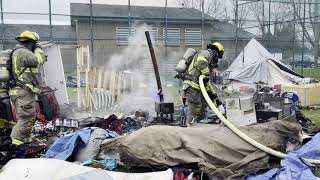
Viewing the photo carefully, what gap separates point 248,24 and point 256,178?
1692 centimetres

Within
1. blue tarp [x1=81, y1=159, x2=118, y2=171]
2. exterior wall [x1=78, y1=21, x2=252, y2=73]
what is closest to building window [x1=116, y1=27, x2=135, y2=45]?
exterior wall [x1=78, y1=21, x2=252, y2=73]

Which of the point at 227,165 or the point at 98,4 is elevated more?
the point at 98,4

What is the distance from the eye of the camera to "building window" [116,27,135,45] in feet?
55.8

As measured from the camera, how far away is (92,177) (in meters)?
4.06

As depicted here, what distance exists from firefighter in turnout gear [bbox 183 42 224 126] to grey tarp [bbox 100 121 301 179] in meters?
1.94

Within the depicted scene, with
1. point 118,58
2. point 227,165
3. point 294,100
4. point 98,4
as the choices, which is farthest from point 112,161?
point 98,4

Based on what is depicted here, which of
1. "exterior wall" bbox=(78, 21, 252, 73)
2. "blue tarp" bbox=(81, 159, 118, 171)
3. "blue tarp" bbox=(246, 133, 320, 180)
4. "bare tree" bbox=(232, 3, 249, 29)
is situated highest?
"bare tree" bbox=(232, 3, 249, 29)

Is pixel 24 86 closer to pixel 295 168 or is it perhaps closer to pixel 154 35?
pixel 295 168

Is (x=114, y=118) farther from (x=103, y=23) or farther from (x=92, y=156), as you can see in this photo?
(x=103, y=23)

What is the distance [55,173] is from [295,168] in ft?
8.60

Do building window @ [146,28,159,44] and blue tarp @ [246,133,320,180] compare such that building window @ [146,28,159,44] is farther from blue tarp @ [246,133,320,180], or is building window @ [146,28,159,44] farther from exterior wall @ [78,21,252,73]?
blue tarp @ [246,133,320,180]

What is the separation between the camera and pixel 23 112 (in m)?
6.28

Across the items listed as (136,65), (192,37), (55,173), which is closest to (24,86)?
(55,173)

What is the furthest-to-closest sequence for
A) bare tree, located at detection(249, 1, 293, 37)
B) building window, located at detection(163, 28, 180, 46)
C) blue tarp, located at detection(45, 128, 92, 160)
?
bare tree, located at detection(249, 1, 293, 37) < building window, located at detection(163, 28, 180, 46) < blue tarp, located at detection(45, 128, 92, 160)
